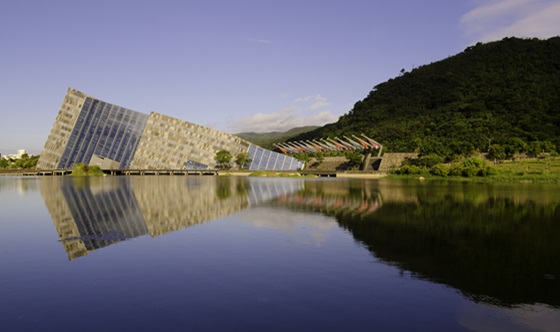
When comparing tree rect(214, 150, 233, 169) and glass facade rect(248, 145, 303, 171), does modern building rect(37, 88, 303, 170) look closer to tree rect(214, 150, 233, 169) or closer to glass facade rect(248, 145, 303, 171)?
glass facade rect(248, 145, 303, 171)

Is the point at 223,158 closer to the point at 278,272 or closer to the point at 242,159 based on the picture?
the point at 242,159

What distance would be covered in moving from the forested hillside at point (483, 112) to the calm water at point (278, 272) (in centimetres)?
8392

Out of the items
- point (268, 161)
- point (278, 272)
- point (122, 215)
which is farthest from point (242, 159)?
point (278, 272)

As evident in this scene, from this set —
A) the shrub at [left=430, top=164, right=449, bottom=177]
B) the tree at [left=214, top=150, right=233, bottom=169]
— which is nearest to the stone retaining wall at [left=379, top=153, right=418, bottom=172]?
the shrub at [left=430, top=164, right=449, bottom=177]

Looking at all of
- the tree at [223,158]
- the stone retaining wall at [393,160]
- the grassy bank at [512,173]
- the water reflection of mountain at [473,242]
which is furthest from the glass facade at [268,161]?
the water reflection of mountain at [473,242]

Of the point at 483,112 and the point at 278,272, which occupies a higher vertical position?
the point at 483,112

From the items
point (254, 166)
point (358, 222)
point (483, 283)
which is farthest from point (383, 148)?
point (483, 283)

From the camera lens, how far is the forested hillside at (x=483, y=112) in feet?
358

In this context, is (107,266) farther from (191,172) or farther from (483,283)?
(191,172)

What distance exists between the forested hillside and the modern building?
4358 centimetres

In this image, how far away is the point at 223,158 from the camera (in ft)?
379

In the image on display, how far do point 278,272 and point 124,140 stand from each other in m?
102

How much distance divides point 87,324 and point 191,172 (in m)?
104

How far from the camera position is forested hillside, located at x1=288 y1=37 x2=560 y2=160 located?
109000 mm
